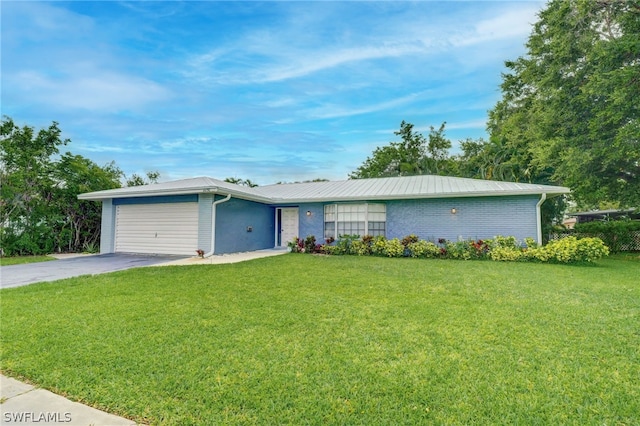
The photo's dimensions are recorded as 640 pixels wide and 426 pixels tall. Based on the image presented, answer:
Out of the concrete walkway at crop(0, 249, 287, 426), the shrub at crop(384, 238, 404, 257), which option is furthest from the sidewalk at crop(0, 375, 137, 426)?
the shrub at crop(384, 238, 404, 257)

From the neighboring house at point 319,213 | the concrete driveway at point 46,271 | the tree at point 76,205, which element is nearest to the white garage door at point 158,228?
the neighboring house at point 319,213

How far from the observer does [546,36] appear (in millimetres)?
14195

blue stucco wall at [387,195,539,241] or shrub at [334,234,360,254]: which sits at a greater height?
blue stucco wall at [387,195,539,241]

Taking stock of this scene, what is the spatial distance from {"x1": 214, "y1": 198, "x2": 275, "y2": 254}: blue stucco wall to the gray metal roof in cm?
71

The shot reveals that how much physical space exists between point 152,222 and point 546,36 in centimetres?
1958

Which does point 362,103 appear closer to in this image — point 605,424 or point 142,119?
point 142,119

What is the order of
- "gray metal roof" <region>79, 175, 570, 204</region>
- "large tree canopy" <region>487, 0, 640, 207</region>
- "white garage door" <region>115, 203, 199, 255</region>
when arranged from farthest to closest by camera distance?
"white garage door" <region>115, 203, 199, 255</region>, "large tree canopy" <region>487, 0, 640, 207</region>, "gray metal roof" <region>79, 175, 570, 204</region>

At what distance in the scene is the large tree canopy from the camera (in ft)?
36.6

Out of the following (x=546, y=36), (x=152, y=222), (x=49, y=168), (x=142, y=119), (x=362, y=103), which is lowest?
(x=152, y=222)

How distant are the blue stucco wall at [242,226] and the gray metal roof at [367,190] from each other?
71cm

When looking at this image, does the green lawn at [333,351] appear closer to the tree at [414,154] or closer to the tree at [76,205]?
the tree at [76,205]

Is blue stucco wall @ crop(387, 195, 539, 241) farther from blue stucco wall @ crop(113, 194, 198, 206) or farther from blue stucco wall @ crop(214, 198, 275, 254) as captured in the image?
blue stucco wall @ crop(113, 194, 198, 206)

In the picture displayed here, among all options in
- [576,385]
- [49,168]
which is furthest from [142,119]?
[576,385]

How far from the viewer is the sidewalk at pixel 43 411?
2201 millimetres
